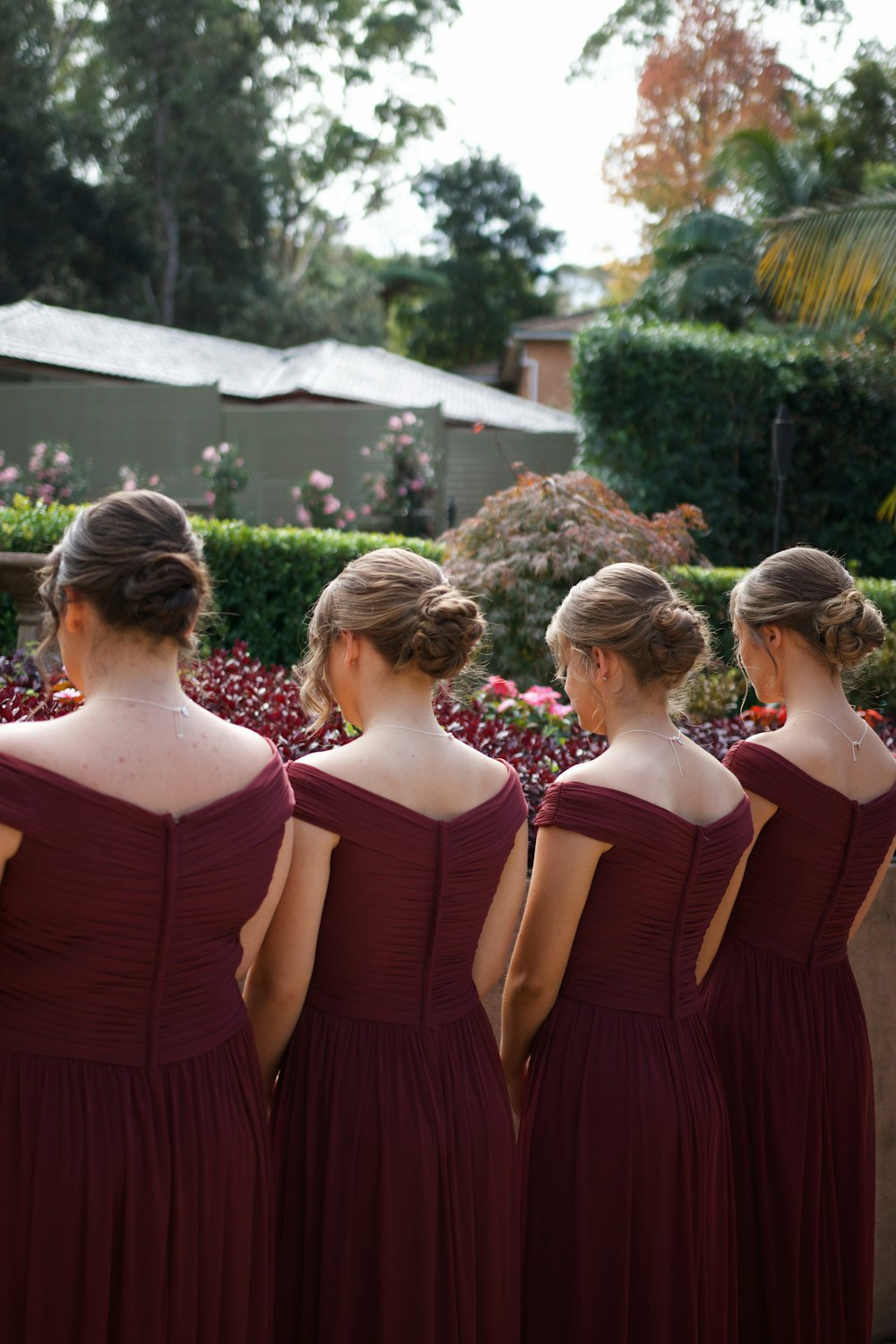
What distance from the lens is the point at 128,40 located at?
38.2 m

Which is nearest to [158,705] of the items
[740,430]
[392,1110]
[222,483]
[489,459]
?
[392,1110]

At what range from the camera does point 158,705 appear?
202 cm

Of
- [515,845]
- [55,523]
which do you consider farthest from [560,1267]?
[55,523]

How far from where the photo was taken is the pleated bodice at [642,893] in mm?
2498

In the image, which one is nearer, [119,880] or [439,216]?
[119,880]

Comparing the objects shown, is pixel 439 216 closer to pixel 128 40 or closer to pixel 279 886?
pixel 128 40

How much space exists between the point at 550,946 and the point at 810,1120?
0.90 metres

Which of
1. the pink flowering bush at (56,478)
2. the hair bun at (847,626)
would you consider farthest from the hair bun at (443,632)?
the pink flowering bush at (56,478)

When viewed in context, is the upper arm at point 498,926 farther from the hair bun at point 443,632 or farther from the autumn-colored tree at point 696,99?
the autumn-colored tree at point 696,99

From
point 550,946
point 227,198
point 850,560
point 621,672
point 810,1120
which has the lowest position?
point 850,560

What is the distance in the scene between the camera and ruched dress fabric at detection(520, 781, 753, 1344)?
2.53 metres

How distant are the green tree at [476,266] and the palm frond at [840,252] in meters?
39.1

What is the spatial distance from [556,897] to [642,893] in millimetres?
178

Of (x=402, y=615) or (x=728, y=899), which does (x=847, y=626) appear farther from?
(x=402, y=615)
